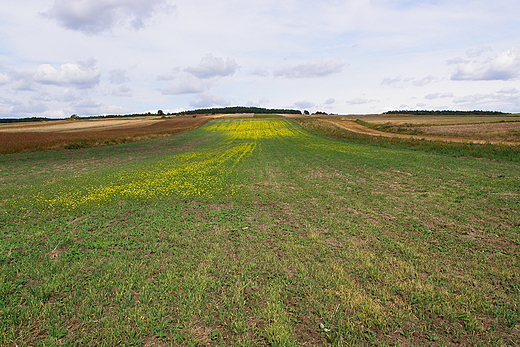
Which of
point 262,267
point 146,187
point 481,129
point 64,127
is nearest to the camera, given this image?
point 262,267

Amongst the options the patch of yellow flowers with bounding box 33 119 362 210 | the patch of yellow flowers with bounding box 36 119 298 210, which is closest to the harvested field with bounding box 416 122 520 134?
the patch of yellow flowers with bounding box 36 119 298 210

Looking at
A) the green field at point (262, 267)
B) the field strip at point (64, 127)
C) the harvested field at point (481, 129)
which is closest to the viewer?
the green field at point (262, 267)

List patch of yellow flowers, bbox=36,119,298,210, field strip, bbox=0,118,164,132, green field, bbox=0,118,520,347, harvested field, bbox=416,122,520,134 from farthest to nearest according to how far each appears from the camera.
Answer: field strip, bbox=0,118,164,132 → harvested field, bbox=416,122,520,134 → patch of yellow flowers, bbox=36,119,298,210 → green field, bbox=0,118,520,347

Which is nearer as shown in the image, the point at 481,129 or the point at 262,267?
the point at 262,267

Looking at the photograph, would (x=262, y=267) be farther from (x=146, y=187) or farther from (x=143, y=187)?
(x=143, y=187)

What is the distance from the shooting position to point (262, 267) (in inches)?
244

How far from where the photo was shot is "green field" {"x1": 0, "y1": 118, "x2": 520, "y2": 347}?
4301 millimetres

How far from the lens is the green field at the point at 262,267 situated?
430 cm

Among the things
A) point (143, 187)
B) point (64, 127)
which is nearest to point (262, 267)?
point (143, 187)

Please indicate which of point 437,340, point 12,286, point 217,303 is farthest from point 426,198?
point 12,286

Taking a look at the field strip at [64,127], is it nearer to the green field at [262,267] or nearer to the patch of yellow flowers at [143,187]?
the patch of yellow flowers at [143,187]

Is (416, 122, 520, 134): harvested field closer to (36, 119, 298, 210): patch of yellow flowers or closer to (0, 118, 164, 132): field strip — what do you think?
(36, 119, 298, 210): patch of yellow flowers

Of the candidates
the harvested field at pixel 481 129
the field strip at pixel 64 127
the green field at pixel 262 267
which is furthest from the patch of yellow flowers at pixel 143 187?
the field strip at pixel 64 127

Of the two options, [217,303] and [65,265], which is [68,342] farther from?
[65,265]
